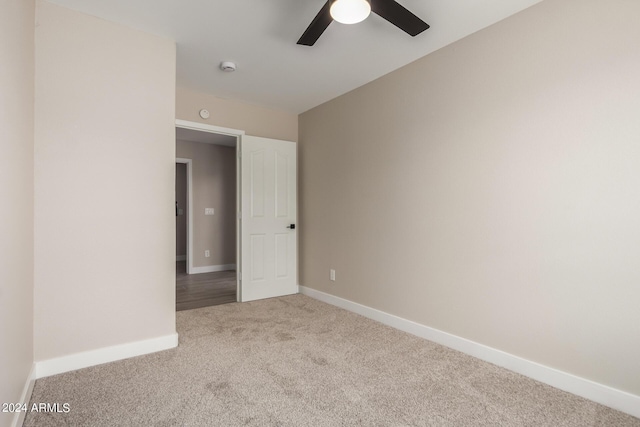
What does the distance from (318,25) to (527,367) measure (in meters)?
2.53

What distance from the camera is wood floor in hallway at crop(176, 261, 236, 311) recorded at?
4023mm

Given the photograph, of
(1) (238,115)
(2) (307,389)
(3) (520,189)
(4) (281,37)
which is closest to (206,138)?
(1) (238,115)

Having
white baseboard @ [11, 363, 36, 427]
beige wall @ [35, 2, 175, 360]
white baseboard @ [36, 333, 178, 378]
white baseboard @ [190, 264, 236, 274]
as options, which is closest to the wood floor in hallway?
white baseboard @ [190, 264, 236, 274]

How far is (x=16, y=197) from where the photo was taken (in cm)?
170

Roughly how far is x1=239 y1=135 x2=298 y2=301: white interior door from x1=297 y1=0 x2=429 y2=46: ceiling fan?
7.44 feet

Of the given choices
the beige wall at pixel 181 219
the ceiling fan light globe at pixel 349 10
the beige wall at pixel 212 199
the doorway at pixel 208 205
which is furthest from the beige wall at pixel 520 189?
the beige wall at pixel 181 219

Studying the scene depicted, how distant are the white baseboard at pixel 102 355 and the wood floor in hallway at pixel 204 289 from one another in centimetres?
118

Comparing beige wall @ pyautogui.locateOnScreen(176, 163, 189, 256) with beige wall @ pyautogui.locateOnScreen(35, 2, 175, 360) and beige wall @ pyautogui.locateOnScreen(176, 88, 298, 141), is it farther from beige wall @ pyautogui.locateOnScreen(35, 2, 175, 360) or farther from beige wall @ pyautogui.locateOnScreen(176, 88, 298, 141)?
beige wall @ pyautogui.locateOnScreen(35, 2, 175, 360)

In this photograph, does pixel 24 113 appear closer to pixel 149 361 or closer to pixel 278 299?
pixel 149 361

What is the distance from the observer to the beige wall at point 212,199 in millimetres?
6102

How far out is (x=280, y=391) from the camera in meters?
1.99

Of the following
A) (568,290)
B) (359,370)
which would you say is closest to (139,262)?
(359,370)

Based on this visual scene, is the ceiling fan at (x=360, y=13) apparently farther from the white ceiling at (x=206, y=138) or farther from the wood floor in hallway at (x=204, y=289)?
the white ceiling at (x=206, y=138)

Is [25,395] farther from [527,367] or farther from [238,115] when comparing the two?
[238,115]
